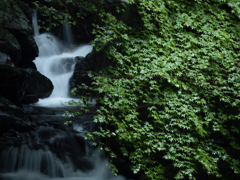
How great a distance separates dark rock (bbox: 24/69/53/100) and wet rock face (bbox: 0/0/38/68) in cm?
76

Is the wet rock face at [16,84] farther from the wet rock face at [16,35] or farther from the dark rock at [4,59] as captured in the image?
the wet rock face at [16,35]

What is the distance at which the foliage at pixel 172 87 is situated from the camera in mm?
3727

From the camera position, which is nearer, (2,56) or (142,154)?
(142,154)

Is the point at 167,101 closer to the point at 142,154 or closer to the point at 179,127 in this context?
the point at 179,127

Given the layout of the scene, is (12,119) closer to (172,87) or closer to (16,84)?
(16,84)

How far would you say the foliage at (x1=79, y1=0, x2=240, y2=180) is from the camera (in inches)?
147

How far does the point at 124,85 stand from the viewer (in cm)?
414

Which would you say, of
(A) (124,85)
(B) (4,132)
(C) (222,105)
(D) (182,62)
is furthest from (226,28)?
(B) (4,132)

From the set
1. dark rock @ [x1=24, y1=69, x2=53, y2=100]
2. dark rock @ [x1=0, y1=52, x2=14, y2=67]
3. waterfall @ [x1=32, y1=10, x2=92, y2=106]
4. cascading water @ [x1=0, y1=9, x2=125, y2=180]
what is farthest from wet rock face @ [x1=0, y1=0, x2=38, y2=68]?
cascading water @ [x1=0, y1=9, x2=125, y2=180]

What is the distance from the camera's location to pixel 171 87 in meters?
4.41

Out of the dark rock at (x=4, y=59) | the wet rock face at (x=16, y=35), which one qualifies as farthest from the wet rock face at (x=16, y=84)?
the wet rock face at (x=16, y=35)

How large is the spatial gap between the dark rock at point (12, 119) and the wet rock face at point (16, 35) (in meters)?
2.61

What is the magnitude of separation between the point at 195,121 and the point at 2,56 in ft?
22.0

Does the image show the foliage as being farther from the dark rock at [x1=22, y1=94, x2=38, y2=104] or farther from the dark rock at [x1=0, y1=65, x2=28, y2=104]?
the dark rock at [x1=22, y1=94, x2=38, y2=104]
